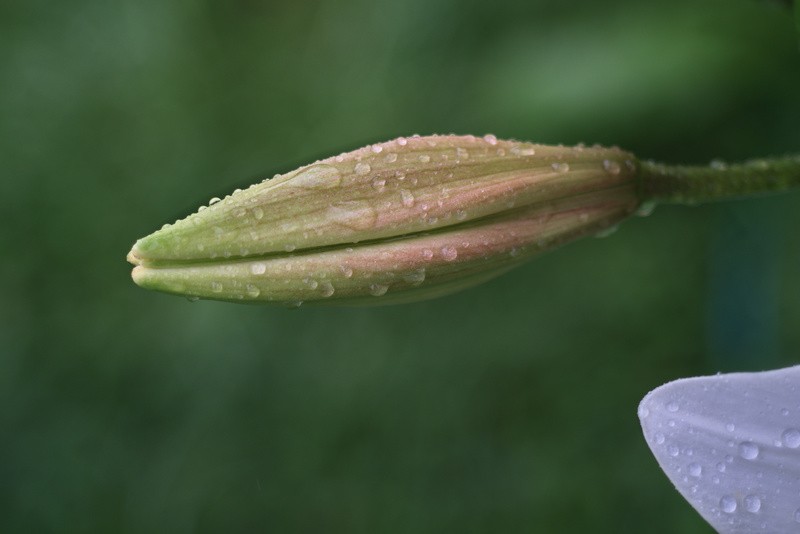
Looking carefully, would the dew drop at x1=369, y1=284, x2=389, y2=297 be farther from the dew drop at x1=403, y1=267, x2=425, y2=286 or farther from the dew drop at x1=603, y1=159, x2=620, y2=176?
the dew drop at x1=603, y1=159, x2=620, y2=176

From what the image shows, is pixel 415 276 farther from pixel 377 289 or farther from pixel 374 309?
pixel 374 309

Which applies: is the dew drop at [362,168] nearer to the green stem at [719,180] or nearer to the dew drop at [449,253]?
the dew drop at [449,253]

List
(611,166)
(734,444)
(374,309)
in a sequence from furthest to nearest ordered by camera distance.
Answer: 1. (374,309)
2. (611,166)
3. (734,444)

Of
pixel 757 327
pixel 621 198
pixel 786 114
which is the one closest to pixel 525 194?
pixel 621 198

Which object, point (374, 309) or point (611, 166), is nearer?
point (611, 166)

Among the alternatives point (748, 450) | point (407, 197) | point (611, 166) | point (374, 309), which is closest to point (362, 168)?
point (407, 197)

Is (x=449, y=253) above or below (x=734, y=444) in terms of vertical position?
above

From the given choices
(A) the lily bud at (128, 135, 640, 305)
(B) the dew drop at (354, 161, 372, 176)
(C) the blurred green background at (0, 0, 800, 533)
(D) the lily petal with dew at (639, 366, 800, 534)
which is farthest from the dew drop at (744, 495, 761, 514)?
(C) the blurred green background at (0, 0, 800, 533)
